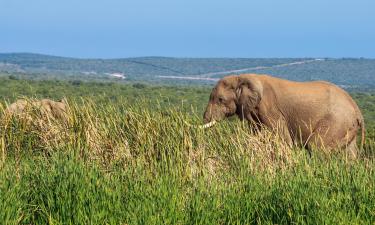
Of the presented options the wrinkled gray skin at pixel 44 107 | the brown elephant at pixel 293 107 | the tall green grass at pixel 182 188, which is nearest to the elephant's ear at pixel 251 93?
the brown elephant at pixel 293 107

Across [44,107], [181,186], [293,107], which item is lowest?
[293,107]

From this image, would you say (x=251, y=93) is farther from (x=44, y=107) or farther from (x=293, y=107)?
(x=44, y=107)

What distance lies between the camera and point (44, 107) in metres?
12.5

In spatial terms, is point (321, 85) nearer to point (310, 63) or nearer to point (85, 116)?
point (85, 116)

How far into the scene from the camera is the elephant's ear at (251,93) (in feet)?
49.2

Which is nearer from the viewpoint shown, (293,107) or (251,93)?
(293,107)

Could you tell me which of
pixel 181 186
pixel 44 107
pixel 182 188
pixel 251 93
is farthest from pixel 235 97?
pixel 182 188

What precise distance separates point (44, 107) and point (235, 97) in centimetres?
411

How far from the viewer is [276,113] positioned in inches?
587

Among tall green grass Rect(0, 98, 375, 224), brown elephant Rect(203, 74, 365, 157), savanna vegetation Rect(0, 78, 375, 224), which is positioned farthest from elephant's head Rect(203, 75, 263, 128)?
tall green grass Rect(0, 98, 375, 224)

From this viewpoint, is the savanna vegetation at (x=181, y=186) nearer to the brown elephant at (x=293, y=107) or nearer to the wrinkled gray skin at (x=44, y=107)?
the wrinkled gray skin at (x=44, y=107)

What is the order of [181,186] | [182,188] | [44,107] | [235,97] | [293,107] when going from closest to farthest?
[182,188] → [181,186] → [44,107] → [293,107] → [235,97]

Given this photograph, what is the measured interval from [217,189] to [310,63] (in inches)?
7615

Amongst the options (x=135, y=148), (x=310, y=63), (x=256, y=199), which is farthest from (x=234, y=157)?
(x=310, y=63)
